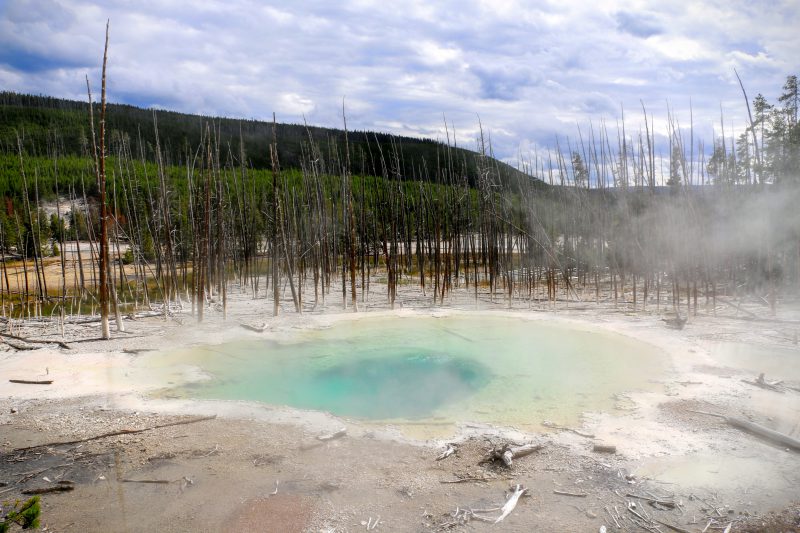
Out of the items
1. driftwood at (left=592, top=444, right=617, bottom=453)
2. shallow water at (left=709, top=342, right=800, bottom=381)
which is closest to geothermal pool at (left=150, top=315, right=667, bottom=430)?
driftwood at (left=592, top=444, right=617, bottom=453)

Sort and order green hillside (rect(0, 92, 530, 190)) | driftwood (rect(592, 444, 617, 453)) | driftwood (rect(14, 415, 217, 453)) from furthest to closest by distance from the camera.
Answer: green hillside (rect(0, 92, 530, 190))
driftwood (rect(14, 415, 217, 453))
driftwood (rect(592, 444, 617, 453))

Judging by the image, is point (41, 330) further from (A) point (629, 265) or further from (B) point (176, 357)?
(A) point (629, 265)

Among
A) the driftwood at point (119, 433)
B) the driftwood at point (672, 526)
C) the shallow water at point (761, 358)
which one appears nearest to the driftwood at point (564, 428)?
the driftwood at point (672, 526)

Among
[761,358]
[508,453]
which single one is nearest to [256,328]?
Result: [508,453]

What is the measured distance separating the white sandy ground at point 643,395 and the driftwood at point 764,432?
0.29 feet

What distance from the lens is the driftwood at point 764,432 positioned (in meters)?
4.98

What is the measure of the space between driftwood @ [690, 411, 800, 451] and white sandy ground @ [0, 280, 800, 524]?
0.29ft

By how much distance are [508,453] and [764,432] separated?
2.76 meters

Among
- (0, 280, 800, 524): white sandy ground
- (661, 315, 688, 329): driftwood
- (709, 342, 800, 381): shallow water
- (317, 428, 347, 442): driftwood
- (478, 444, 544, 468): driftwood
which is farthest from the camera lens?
(661, 315, 688, 329): driftwood

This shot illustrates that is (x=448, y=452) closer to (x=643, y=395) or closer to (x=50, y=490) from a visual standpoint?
(x=643, y=395)

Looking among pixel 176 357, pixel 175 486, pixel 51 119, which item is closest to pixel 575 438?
pixel 175 486

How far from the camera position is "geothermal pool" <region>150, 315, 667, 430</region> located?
677 cm

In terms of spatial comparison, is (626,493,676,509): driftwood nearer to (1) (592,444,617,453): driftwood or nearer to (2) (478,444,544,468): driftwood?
(1) (592,444,617,453): driftwood

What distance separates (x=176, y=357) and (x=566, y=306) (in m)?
9.99
